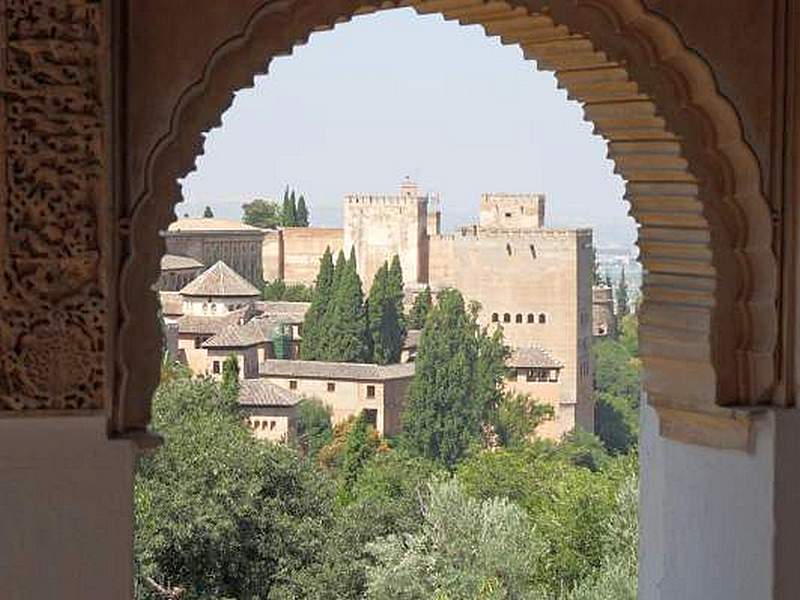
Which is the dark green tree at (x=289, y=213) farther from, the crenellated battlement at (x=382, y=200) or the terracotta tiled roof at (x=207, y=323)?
the terracotta tiled roof at (x=207, y=323)

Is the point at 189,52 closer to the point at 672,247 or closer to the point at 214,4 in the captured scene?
the point at 214,4

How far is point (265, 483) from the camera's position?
1791cm

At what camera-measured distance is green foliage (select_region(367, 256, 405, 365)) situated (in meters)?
37.5

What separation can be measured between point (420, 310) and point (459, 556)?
23190 millimetres

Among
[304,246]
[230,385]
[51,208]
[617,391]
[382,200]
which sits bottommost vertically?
[617,391]

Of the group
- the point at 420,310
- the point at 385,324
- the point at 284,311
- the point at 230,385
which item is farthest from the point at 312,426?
the point at 230,385

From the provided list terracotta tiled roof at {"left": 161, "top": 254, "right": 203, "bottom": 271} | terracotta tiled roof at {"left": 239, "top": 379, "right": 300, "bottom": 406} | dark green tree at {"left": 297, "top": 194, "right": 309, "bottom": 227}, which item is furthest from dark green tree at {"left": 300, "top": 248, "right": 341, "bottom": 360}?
dark green tree at {"left": 297, "top": 194, "right": 309, "bottom": 227}

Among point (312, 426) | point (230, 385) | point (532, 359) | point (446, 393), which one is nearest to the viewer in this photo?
point (230, 385)

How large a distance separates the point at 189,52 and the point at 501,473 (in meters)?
23.0

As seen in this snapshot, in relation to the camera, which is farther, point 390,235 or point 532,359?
point 390,235

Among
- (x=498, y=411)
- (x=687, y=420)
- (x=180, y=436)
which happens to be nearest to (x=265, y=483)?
(x=180, y=436)

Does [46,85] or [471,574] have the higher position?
[46,85]

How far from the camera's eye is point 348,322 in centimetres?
3738

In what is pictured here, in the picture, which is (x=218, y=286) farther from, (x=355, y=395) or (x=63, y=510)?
(x=63, y=510)
